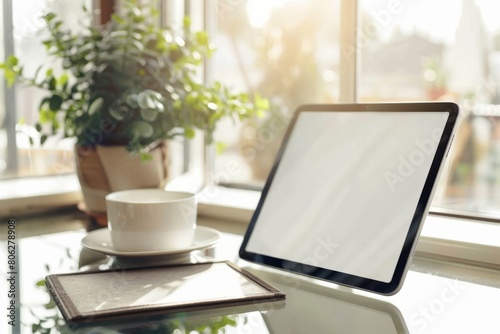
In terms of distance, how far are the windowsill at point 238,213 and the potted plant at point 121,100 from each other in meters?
0.17

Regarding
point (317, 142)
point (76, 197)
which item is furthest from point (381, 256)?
point (76, 197)

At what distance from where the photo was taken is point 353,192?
88cm

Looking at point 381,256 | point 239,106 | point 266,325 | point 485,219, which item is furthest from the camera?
point 239,106

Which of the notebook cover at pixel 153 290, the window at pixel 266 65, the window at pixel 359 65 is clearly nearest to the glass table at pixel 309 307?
the notebook cover at pixel 153 290

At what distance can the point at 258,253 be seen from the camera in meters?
0.94

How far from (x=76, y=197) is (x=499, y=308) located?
105 cm

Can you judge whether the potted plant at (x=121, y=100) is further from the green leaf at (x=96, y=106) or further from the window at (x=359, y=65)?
the window at (x=359, y=65)

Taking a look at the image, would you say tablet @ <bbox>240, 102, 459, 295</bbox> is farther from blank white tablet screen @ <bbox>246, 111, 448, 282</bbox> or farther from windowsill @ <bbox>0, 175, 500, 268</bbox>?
windowsill @ <bbox>0, 175, 500, 268</bbox>

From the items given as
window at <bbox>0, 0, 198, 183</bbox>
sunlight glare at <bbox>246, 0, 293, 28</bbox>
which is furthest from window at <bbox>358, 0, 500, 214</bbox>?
window at <bbox>0, 0, 198, 183</bbox>

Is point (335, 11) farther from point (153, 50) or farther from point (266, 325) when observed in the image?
point (266, 325)

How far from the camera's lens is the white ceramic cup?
2.96 feet

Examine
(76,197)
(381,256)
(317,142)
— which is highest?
(317,142)

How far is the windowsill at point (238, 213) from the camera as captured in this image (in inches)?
37.9

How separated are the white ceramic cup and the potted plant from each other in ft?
1.03
